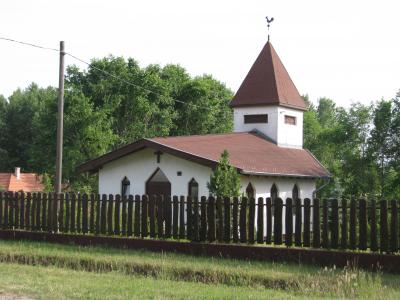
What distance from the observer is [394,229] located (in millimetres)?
13016

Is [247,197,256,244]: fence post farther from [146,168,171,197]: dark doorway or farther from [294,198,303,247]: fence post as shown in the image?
[146,168,171,197]: dark doorway

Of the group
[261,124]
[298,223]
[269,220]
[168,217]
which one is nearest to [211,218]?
[168,217]

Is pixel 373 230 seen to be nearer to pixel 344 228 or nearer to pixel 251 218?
→ pixel 344 228

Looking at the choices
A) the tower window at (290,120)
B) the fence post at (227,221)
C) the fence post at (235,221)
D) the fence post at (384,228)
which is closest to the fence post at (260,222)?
the fence post at (235,221)

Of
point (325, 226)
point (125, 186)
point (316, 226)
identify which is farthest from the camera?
point (125, 186)

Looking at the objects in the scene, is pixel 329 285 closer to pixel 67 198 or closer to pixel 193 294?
pixel 193 294

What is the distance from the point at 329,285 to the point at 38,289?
4.89 meters

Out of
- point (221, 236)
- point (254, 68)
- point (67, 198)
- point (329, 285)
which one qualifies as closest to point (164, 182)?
point (67, 198)

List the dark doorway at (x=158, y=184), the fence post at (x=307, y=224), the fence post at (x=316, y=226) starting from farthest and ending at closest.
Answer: the dark doorway at (x=158, y=184)
the fence post at (x=307, y=224)
the fence post at (x=316, y=226)

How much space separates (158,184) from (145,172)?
717 mm

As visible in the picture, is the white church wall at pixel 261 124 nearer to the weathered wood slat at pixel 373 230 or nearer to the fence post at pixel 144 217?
the fence post at pixel 144 217

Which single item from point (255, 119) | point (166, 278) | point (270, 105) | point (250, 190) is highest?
point (270, 105)

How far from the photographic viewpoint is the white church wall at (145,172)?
2264 centimetres

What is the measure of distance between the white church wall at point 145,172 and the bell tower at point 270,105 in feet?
26.4
